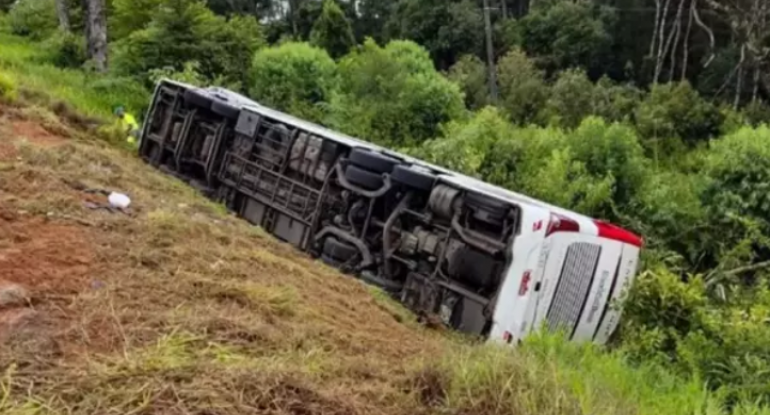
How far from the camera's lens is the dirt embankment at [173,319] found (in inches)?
132

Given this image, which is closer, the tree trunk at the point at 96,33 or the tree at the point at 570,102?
the tree trunk at the point at 96,33

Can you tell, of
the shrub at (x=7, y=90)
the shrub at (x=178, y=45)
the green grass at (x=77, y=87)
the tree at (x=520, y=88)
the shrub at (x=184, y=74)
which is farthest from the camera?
the tree at (x=520, y=88)

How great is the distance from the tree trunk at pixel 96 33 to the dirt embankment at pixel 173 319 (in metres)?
10.1

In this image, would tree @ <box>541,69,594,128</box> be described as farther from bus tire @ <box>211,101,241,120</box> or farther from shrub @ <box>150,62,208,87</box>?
bus tire @ <box>211,101,241,120</box>

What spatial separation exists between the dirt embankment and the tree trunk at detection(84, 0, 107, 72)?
1008 centimetres

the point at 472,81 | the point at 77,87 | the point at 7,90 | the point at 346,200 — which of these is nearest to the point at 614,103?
the point at 472,81

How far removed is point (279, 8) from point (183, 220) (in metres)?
41.4

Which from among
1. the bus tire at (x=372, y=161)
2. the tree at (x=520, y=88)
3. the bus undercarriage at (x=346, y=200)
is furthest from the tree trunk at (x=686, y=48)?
the bus tire at (x=372, y=161)

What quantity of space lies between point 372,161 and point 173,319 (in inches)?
163

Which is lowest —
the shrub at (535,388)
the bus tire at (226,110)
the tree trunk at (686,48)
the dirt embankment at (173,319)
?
the dirt embankment at (173,319)

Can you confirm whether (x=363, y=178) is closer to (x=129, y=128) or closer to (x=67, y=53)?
(x=129, y=128)

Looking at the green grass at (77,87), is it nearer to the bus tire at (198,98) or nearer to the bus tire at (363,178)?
the bus tire at (198,98)

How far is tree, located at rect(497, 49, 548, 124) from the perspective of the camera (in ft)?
83.5

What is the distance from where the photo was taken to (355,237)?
8.04 meters
